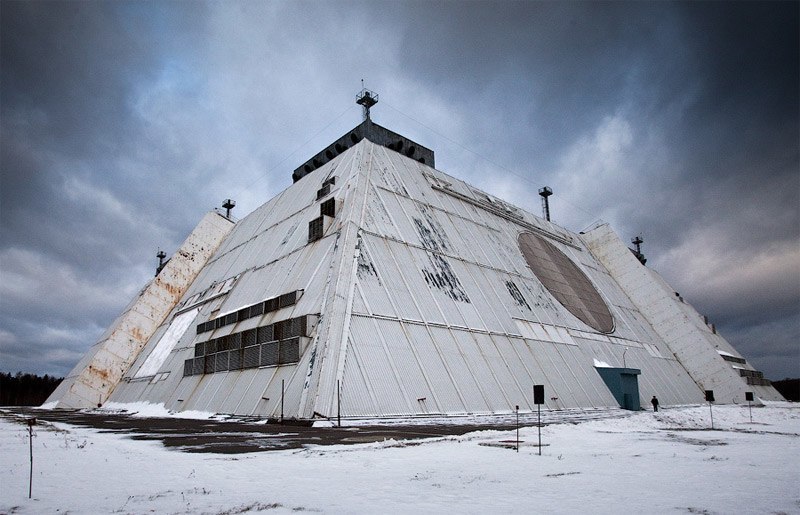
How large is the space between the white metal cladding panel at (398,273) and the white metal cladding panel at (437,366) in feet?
2.76

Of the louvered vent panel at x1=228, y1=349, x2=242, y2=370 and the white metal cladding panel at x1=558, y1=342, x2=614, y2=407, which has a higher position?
the louvered vent panel at x1=228, y1=349, x2=242, y2=370

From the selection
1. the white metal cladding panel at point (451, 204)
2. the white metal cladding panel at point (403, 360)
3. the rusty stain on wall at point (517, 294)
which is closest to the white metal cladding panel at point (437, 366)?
the white metal cladding panel at point (403, 360)

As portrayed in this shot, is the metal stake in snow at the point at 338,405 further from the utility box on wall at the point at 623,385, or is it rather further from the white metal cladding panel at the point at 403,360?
the utility box on wall at the point at 623,385

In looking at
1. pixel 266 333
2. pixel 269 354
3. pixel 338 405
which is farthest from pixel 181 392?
pixel 338 405

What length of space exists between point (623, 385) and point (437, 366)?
13.4 metres

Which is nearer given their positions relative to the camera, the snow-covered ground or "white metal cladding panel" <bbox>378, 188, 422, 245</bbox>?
the snow-covered ground

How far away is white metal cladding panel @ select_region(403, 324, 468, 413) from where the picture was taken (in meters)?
18.3

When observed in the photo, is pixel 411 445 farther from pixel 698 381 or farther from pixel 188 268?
pixel 698 381

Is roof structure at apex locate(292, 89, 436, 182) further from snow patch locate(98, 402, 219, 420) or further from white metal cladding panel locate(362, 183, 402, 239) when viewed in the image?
snow patch locate(98, 402, 219, 420)

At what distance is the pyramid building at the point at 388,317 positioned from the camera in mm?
18172

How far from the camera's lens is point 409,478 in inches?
261

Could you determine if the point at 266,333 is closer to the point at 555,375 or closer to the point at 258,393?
the point at 258,393

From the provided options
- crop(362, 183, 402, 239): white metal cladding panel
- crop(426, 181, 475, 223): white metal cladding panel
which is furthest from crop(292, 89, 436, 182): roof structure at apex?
crop(362, 183, 402, 239): white metal cladding panel

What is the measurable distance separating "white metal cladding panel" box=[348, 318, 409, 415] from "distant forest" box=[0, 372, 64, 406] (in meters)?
71.7
